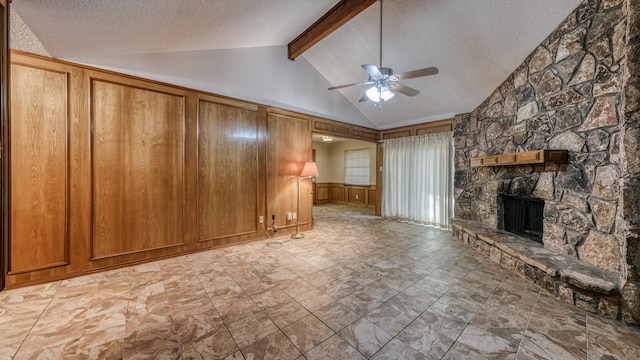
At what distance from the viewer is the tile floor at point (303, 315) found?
156 centimetres

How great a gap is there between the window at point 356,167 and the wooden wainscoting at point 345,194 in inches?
9.2

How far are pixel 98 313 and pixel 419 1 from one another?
4.74 meters

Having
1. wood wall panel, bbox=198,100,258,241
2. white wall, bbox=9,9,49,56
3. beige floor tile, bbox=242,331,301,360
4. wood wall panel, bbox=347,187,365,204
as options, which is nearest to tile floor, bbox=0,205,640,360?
beige floor tile, bbox=242,331,301,360

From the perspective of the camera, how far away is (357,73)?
4.56 meters

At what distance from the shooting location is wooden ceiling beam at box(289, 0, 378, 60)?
289 cm

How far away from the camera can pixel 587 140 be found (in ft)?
7.85

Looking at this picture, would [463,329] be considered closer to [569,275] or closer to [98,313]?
[569,275]

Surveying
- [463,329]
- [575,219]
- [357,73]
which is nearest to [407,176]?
[357,73]

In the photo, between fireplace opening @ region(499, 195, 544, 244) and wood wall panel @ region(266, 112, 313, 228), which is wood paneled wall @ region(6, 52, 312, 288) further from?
fireplace opening @ region(499, 195, 544, 244)

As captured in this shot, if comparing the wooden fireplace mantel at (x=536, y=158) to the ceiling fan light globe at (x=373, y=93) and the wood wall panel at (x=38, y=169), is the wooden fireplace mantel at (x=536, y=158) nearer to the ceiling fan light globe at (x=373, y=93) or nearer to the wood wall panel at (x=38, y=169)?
the ceiling fan light globe at (x=373, y=93)

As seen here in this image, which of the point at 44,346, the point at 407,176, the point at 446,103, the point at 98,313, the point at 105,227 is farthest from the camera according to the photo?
the point at 407,176

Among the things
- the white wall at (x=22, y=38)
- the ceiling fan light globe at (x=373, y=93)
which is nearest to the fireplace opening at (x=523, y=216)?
the ceiling fan light globe at (x=373, y=93)

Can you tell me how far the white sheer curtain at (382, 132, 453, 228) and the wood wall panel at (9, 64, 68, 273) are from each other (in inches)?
233

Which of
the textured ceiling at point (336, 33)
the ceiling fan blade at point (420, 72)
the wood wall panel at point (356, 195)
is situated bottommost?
the wood wall panel at point (356, 195)
